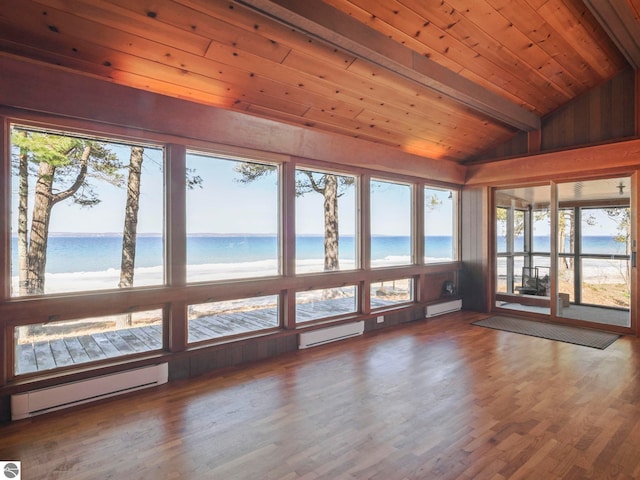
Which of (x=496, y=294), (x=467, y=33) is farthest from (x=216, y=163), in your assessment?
(x=496, y=294)

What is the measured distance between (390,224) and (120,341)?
12.3 feet

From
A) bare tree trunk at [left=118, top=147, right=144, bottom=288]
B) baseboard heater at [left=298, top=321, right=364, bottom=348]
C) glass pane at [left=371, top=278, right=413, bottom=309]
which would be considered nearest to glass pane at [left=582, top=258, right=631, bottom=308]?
glass pane at [left=371, top=278, right=413, bottom=309]

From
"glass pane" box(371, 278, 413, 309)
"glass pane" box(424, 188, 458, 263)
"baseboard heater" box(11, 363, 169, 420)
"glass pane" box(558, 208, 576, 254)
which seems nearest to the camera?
"baseboard heater" box(11, 363, 169, 420)

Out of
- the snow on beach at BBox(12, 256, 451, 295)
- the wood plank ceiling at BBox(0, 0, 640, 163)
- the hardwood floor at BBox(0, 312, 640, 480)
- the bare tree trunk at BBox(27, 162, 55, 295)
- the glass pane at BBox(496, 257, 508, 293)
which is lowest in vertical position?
the hardwood floor at BBox(0, 312, 640, 480)

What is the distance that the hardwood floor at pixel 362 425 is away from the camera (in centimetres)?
207

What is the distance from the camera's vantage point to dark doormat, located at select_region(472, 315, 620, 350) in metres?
4.48

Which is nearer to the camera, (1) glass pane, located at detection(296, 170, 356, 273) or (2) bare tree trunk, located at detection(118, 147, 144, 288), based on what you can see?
(2) bare tree trunk, located at detection(118, 147, 144, 288)

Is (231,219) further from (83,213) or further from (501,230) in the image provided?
(501,230)

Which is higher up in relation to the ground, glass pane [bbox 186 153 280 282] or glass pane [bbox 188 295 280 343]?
glass pane [bbox 186 153 280 282]

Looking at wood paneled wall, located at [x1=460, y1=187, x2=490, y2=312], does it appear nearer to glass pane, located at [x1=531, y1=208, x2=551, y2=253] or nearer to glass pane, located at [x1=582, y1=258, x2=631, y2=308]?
glass pane, located at [x1=531, y1=208, x2=551, y2=253]

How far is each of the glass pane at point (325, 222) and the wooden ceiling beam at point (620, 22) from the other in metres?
2.92

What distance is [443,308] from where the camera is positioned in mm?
6059

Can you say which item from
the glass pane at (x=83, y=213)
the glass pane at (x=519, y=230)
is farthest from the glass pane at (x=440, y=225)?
the glass pane at (x=83, y=213)

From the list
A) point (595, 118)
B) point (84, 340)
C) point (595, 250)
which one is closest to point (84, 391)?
point (84, 340)
